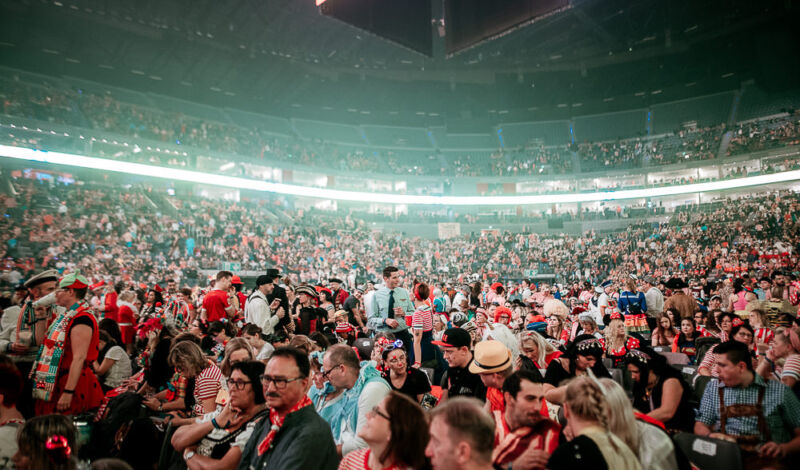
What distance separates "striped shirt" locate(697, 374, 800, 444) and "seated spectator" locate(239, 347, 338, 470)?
318cm

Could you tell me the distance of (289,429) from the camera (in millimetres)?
2521

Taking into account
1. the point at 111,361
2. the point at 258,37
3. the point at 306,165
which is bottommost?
the point at 111,361

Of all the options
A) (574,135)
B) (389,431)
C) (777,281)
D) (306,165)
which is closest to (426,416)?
(389,431)

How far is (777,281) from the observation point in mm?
10414

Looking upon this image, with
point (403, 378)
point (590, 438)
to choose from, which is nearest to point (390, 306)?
point (403, 378)

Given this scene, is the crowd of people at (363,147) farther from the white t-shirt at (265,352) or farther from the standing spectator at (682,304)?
the standing spectator at (682,304)

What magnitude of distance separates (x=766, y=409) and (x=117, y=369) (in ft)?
22.1

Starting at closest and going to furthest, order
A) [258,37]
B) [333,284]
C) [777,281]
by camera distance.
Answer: [777,281], [333,284], [258,37]

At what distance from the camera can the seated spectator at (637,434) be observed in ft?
7.86

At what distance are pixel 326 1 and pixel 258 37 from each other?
24400 millimetres

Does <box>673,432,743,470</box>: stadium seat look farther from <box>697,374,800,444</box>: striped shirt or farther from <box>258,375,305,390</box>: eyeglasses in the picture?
<box>258,375,305,390</box>: eyeglasses

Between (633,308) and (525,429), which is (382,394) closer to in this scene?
(525,429)

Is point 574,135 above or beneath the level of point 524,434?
above

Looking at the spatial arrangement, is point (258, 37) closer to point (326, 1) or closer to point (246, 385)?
point (326, 1)
